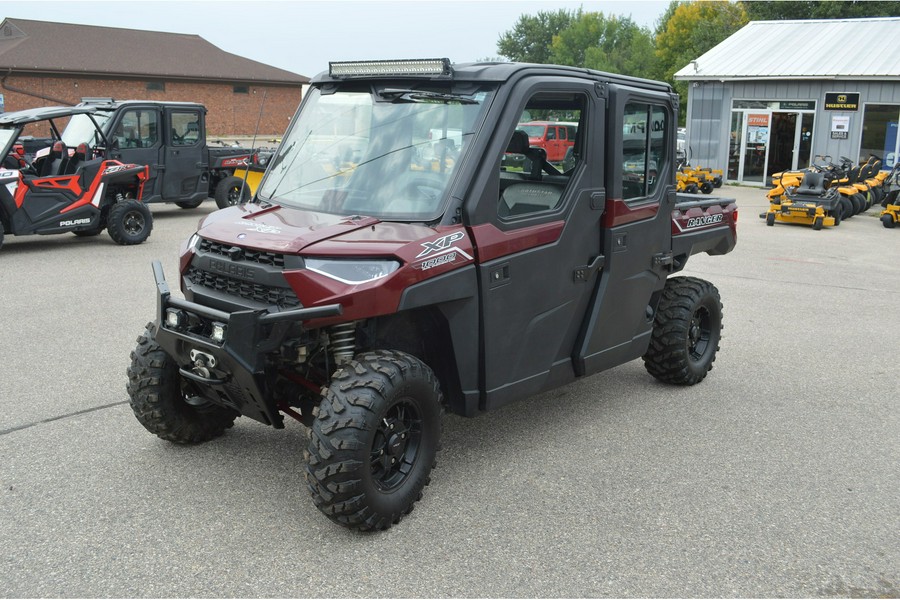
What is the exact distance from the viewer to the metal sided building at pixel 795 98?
23438 mm

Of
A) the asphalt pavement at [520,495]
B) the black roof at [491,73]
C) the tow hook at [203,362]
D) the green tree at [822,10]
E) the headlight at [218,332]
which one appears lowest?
the asphalt pavement at [520,495]

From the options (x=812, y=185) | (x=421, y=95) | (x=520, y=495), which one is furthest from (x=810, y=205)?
(x=520, y=495)

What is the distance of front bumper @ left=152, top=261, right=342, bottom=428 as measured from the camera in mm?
3736

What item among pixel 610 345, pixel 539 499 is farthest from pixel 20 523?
pixel 610 345

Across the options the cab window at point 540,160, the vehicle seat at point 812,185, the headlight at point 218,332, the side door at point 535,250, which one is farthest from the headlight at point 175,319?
the vehicle seat at point 812,185

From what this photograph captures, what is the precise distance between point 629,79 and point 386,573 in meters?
3.46

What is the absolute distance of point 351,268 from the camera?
3.82 metres

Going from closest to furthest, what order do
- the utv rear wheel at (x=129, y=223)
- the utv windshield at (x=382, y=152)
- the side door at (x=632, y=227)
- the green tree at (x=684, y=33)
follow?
the utv windshield at (x=382, y=152)
the side door at (x=632, y=227)
the utv rear wheel at (x=129, y=223)
the green tree at (x=684, y=33)

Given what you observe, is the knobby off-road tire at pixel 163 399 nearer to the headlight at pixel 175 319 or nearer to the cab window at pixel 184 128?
the headlight at pixel 175 319

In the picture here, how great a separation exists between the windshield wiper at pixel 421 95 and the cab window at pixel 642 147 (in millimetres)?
1269

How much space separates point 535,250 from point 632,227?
3.32 ft

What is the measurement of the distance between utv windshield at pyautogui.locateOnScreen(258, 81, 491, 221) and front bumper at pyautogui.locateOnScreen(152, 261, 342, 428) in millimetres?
858

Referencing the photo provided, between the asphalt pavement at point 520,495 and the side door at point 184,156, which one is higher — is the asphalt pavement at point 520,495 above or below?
below

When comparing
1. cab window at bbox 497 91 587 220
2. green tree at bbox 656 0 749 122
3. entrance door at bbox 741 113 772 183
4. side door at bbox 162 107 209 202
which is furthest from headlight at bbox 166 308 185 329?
green tree at bbox 656 0 749 122
